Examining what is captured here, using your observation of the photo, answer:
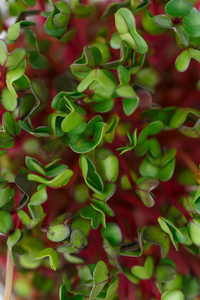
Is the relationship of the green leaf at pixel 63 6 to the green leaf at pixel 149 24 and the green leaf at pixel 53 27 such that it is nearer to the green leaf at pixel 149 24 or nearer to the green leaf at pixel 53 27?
the green leaf at pixel 53 27

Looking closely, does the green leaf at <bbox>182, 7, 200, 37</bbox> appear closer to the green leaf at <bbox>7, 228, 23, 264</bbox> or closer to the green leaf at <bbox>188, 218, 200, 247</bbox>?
the green leaf at <bbox>188, 218, 200, 247</bbox>

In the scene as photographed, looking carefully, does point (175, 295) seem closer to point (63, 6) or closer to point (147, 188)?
point (147, 188)

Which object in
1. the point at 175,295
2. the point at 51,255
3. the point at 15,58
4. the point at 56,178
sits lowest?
the point at 175,295

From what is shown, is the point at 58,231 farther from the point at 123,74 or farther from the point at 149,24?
the point at 149,24

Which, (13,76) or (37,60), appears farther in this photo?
(37,60)

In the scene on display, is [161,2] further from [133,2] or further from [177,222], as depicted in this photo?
[177,222]

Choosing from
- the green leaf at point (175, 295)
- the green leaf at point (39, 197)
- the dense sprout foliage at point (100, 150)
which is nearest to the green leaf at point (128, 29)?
the dense sprout foliage at point (100, 150)

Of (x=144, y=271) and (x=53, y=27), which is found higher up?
(x=53, y=27)

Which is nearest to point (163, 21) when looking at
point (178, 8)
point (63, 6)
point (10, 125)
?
point (178, 8)
